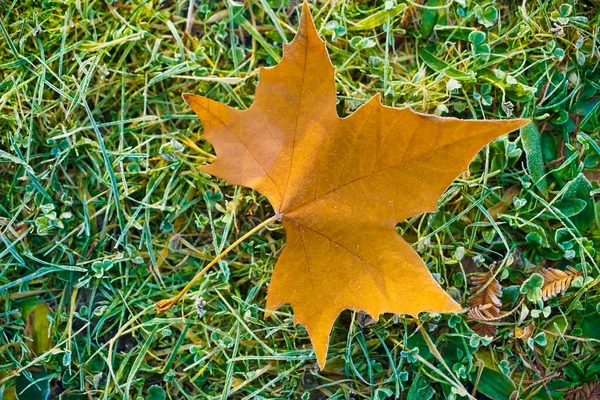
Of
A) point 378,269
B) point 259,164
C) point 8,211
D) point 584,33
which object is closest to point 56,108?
point 8,211

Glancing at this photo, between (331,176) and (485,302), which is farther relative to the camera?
(485,302)

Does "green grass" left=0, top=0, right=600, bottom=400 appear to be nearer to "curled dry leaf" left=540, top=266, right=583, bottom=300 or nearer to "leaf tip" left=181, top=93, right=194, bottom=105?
"curled dry leaf" left=540, top=266, right=583, bottom=300

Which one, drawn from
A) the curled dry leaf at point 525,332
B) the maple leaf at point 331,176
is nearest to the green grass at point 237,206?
the curled dry leaf at point 525,332

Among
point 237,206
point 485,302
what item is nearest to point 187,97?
point 237,206

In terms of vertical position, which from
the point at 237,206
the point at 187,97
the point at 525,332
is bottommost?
the point at 525,332

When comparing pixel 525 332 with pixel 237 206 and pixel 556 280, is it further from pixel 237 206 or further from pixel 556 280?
pixel 237 206

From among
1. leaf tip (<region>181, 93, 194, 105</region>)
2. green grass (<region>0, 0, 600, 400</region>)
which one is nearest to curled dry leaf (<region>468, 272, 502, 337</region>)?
green grass (<region>0, 0, 600, 400</region>)
